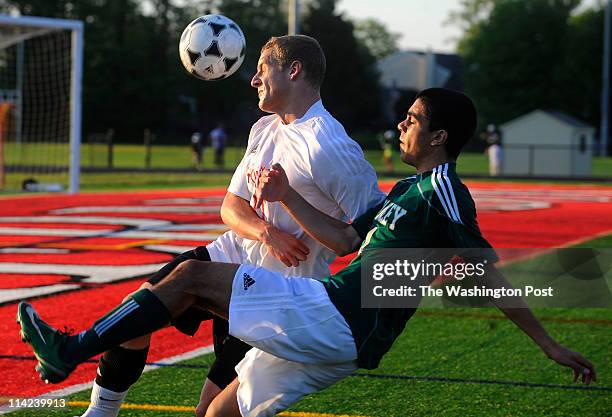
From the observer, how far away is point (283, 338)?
357 centimetres

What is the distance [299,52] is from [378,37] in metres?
143

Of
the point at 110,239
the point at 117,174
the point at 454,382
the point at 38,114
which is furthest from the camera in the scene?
the point at 38,114

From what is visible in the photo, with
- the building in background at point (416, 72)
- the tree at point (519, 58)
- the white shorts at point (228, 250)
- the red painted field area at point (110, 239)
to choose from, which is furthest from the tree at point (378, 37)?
the white shorts at point (228, 250)

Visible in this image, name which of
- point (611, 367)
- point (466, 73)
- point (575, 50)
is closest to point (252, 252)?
point (611, 367)

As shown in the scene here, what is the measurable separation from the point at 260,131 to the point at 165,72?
75.6 meters

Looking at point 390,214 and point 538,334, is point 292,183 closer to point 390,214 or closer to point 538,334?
point 390,214

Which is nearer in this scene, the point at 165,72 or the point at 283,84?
the point at 283,84

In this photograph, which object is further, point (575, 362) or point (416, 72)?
point (416, 72)

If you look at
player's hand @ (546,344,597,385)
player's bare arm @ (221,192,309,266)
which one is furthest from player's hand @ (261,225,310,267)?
player's hand @ (546,344,597,385)

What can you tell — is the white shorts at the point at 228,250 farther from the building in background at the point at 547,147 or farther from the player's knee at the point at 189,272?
the building in background at the point at 547,147

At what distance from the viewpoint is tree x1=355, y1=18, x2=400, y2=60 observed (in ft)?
469

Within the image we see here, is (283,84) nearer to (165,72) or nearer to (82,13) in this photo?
(82,13)

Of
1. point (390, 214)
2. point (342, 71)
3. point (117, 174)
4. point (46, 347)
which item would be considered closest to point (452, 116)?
point (390, 214)

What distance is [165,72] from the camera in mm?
78938
